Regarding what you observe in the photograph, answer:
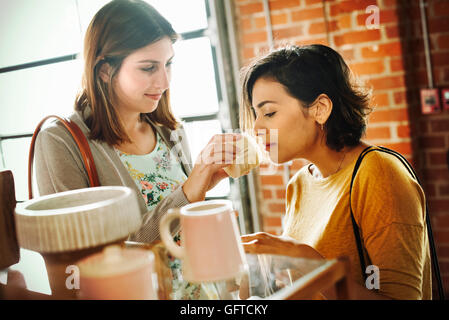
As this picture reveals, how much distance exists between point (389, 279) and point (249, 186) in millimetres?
1320

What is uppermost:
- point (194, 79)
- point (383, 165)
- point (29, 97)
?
point (194, 79)

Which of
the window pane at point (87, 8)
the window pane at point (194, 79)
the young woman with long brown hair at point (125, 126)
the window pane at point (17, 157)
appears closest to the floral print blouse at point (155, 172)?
the young woman with long brown hair at point (125, 126)

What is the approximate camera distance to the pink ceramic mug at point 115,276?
1.44 ft

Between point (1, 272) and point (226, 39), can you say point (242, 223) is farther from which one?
point (1, 272)

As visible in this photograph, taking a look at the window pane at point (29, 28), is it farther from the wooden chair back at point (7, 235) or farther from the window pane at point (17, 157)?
the wooden chair back at point (7, 235)

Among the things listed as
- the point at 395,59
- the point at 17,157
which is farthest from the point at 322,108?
the point at 395,59

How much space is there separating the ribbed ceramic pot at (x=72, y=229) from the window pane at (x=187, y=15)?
5.42ft

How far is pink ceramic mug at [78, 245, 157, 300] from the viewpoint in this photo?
440 millimetres

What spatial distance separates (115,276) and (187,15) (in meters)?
1.77

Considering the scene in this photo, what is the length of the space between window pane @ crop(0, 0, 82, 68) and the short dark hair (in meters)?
0.50

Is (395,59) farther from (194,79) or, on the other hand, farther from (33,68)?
(33,68)

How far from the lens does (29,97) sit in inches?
36.0

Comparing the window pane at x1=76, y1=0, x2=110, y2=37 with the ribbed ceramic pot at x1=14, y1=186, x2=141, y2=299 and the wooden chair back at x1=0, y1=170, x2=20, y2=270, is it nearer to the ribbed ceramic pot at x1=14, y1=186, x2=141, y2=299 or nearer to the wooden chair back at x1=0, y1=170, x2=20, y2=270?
the wooden chair back at x1=0, y1=170, x2=20, y2=270

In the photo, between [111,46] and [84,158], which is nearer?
[84,158]
